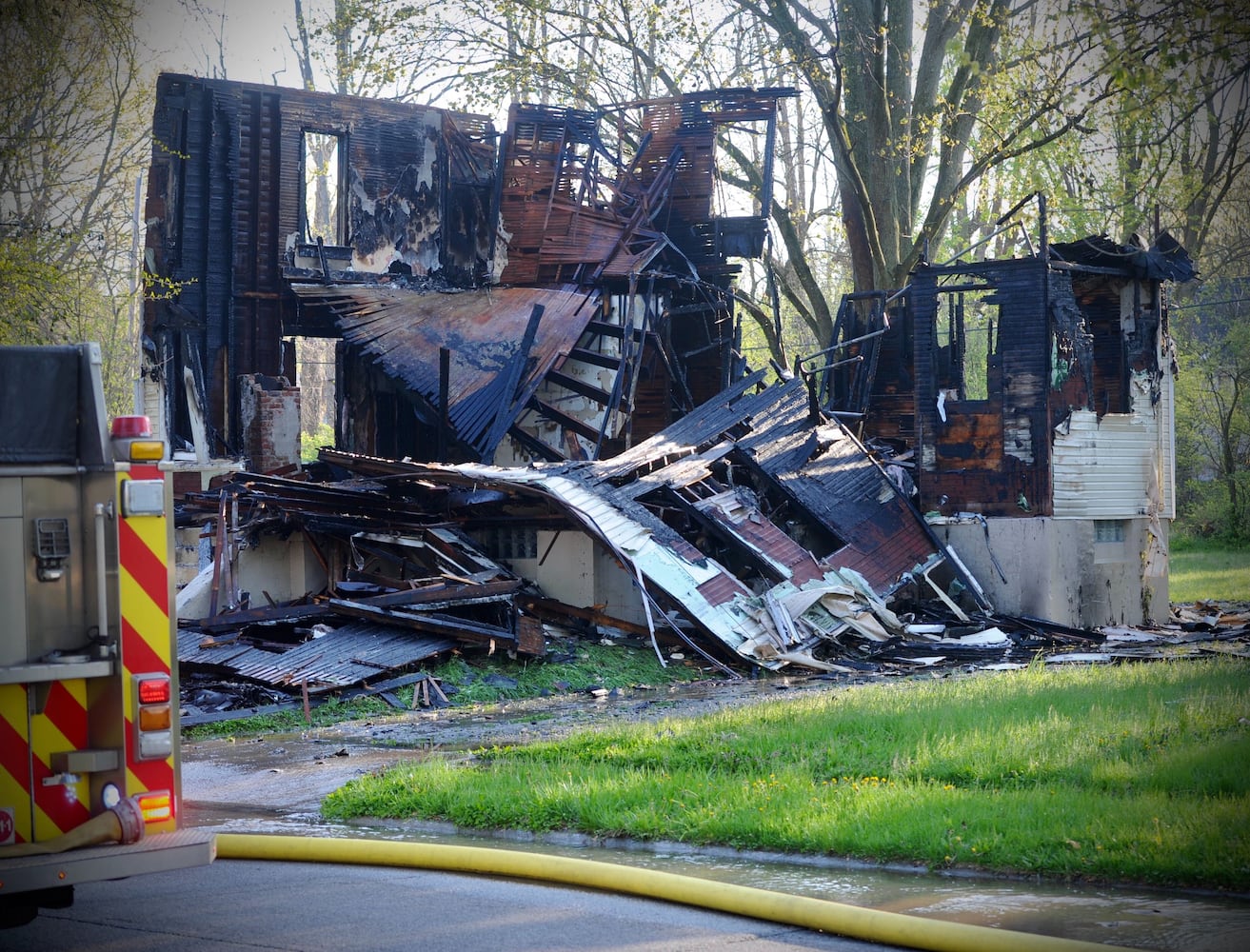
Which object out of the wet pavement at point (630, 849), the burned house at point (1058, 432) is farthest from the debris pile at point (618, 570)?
the wet pavement at point (630, 849)

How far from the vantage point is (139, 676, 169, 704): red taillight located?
18.3 ft

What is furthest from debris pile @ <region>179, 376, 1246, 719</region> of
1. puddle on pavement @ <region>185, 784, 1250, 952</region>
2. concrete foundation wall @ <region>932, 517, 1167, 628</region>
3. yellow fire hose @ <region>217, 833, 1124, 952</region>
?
yellow fire hose @ <region>217, 833, 1124, 952</region>

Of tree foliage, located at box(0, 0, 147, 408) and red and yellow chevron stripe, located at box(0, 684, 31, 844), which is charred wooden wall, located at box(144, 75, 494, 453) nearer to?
tree foliage, located at box(0, 0, 147, 408)

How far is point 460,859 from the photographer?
282 inches

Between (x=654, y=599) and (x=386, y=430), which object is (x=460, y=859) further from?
(x=386, y=430)

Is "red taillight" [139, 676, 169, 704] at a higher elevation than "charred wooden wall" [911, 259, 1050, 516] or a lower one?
lower

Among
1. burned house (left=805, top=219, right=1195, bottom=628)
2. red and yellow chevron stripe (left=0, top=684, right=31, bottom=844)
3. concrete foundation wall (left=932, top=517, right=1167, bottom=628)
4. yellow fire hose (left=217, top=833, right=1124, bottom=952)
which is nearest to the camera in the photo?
red and yellow chevron stripe (left=0, top=684, right=31, bottom=844)

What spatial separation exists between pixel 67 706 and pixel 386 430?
67.4 ft

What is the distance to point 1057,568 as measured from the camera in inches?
771

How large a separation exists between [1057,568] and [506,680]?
8.80m

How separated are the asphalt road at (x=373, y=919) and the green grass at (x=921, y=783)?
1.20 m

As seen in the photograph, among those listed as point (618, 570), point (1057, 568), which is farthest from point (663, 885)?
point (1057, 568)

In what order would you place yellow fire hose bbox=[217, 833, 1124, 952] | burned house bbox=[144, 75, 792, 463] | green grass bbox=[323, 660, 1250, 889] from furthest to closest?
1. burned house bbox=[144, 75, 792, 463]
2. green grass bbox=[323, 660, 1250, 889]
3. yellow fire hose bbox=[217, 833, 1124, 952]

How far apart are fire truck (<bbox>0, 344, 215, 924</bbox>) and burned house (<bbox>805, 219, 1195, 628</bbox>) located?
15706 mm
